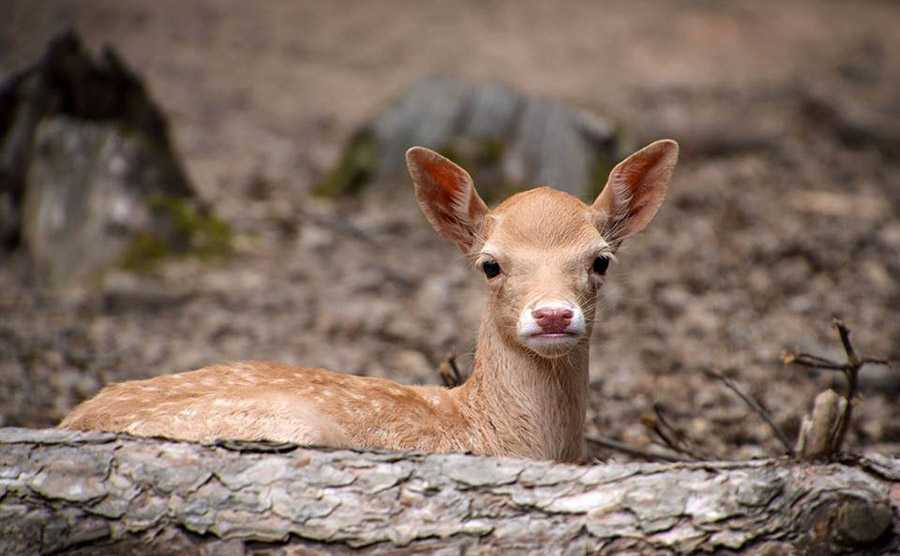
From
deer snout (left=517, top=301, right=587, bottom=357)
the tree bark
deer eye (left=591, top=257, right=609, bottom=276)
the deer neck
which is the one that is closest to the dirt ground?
the deer neck

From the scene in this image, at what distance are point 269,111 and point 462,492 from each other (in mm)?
11054

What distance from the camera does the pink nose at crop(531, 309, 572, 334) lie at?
3740 mm

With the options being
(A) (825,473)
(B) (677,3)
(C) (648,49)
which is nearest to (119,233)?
(A) (825,473)

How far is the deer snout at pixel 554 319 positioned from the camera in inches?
147

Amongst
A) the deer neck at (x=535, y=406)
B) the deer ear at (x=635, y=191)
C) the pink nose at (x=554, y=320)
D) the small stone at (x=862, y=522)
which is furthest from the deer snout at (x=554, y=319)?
Result: the small stone at (x=862, y=522)

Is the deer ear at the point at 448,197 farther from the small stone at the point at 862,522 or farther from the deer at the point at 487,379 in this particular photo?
the small stone at the point at 862,522

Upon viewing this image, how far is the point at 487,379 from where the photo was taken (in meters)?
4.30

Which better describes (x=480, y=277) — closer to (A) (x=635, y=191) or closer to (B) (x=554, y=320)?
(A) (x=635, y=191)

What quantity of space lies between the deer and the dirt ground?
1.45 metres

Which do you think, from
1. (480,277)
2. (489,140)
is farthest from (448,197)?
(489,140)

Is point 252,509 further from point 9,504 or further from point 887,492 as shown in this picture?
point 887,492

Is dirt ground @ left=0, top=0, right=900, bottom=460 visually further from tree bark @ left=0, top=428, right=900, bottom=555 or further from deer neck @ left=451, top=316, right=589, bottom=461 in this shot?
tree bark @ left=0, top=428, right=900, bottom=555

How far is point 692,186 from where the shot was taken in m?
10.4

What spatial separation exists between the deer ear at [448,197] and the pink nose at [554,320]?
29.5 inches
